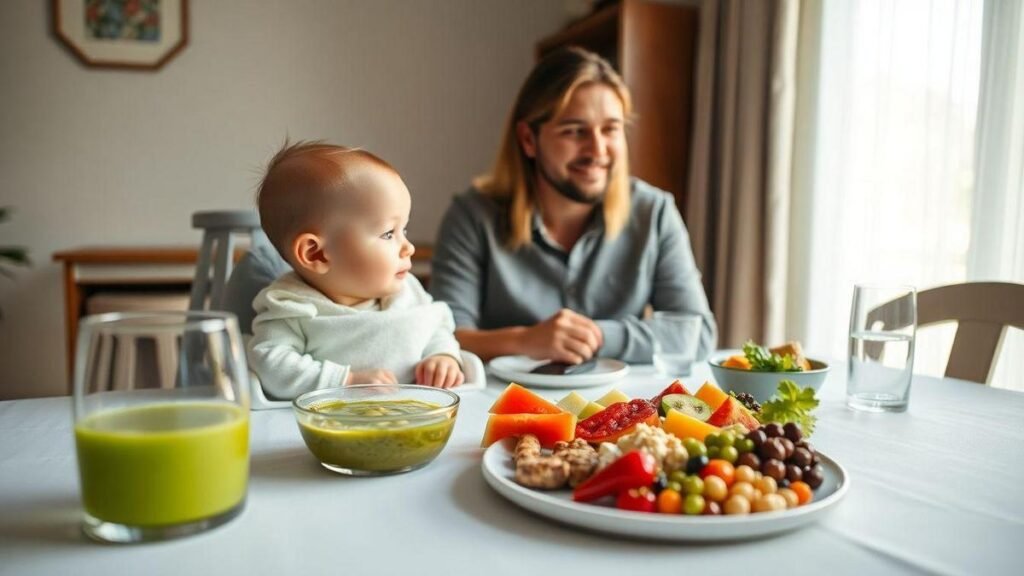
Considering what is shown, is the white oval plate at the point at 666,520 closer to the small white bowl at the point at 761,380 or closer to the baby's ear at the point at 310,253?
the small white bowl at the point at 761,380

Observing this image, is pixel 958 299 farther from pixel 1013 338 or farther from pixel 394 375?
pixel 394 375

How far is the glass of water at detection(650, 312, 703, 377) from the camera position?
1.27 meters

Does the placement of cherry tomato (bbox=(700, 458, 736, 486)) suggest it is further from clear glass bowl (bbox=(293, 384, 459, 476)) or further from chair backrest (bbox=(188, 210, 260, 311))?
chair backrest (bbox=(188, 210, 260, 311))

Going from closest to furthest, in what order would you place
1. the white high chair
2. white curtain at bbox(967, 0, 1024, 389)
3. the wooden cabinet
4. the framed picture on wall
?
the white high chair
white curtain at bbox(967, 0, 1024, 389)
the wooden cabinet
the framed picture on wall

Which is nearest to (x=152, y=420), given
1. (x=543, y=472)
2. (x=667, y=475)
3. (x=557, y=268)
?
(x=543, y=472)

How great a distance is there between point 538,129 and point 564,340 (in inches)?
31.3

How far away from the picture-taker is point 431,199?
4.00m

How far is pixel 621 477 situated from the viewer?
1.99ft

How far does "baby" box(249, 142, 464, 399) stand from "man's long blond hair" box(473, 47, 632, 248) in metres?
0.83

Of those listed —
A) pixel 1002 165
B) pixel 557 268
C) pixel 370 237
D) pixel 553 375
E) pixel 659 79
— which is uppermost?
pixel 659 79

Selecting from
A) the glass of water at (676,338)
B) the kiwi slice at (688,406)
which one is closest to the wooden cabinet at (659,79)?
the glass of water at (676,338)

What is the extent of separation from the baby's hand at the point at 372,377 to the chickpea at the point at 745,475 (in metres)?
0.55

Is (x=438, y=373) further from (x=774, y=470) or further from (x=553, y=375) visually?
(x=774, y=470)

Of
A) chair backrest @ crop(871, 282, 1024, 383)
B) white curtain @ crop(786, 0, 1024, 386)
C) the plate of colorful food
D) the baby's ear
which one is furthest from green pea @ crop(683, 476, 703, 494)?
white curtain @ crop(786, 0, 1024, 386)
